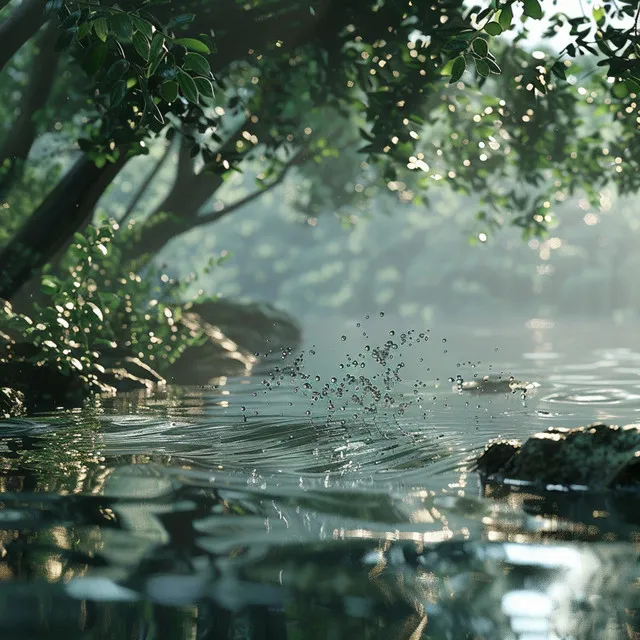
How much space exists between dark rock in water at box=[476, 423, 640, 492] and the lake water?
1.26ft

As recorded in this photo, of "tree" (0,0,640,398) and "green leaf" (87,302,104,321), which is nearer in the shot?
"tree" (0,0,640,398)

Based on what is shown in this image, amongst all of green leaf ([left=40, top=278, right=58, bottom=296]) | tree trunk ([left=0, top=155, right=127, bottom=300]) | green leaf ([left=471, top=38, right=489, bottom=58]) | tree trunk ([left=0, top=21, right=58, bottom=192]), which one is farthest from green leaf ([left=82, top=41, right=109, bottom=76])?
tree trunk ([left=0, top=21, right=58, bottom=192])

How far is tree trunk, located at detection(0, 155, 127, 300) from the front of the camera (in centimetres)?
1389

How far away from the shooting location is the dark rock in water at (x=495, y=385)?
15852mm

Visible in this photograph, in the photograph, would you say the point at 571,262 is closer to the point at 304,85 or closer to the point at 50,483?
the point at 304,85

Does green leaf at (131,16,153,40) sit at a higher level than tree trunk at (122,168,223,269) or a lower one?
lower

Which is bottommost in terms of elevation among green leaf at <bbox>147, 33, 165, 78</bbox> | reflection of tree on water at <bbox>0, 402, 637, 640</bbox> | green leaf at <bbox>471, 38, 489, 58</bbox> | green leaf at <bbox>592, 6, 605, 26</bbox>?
reflection of tree on water at <bbox>0, 402, 637, 640</bbox>

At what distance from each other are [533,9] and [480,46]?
55 centimetres

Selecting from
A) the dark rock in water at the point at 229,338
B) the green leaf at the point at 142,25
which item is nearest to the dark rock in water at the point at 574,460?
the green leaf at the point at 142,25

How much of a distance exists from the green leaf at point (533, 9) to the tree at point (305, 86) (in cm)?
1

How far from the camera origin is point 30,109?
19062 mm

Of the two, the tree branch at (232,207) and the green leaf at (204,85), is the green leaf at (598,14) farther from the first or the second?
the tree branch at (232,207)

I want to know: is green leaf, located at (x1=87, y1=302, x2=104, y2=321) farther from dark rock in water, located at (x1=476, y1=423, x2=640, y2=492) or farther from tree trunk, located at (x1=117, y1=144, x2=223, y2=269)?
tree trunk, located at (x1=117, y1=144, x2=223, y2=269)

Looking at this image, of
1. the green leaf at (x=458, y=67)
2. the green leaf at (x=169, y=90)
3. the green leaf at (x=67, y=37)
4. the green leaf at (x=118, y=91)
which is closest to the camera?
the green leaf at (x=169, y=90)
